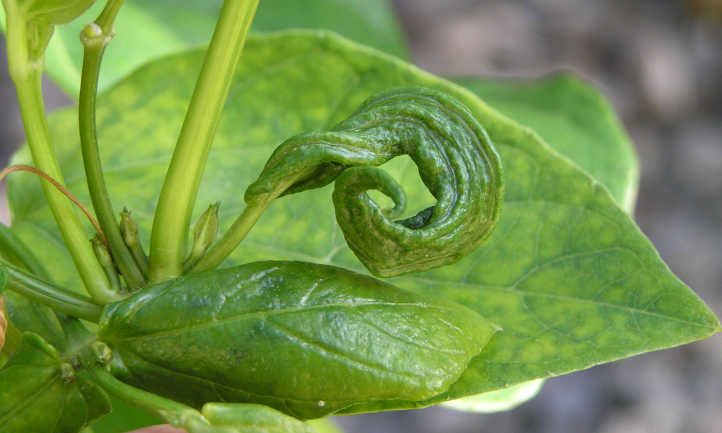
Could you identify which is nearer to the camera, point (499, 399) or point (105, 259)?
point (105, 259)

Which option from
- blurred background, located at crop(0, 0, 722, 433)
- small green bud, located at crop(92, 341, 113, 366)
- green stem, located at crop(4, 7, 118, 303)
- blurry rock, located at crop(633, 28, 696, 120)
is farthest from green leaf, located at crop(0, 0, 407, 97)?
blurry rock, located at crop(633, 28, 696, 120)

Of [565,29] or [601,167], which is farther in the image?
[565,29]

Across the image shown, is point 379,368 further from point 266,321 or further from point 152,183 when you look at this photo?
point 152,183

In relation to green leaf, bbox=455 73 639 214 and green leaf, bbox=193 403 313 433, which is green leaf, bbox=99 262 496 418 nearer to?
green leaf, bbox=193 403 313 433

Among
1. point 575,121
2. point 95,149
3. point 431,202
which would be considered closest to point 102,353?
point 95,149

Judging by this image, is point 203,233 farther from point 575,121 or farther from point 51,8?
point 575,121

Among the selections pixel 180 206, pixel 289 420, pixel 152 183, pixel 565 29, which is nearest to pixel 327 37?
pixel 152 183
